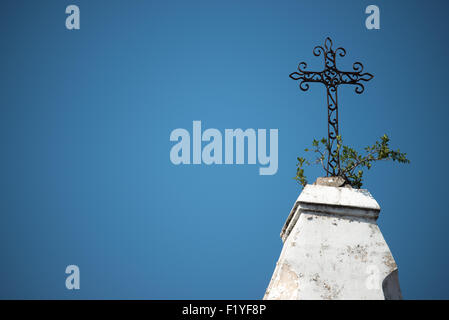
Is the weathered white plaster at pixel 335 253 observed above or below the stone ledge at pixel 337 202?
below

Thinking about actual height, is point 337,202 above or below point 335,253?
above

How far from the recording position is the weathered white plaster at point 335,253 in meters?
3.42

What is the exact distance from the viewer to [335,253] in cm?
359

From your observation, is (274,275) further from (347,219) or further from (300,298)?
(347,219)

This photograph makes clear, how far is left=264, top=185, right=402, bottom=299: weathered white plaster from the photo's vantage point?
3418mm

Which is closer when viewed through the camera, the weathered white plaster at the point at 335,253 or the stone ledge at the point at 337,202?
the weathered white plaster at the point at 335,253

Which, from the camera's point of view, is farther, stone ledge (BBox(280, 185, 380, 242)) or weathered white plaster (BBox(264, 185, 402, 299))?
stone ledge (BBox(280, 185, 380, 242))

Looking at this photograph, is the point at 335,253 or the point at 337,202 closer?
the point at 335,253

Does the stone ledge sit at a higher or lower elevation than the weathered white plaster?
higher

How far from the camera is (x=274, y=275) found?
364cm
